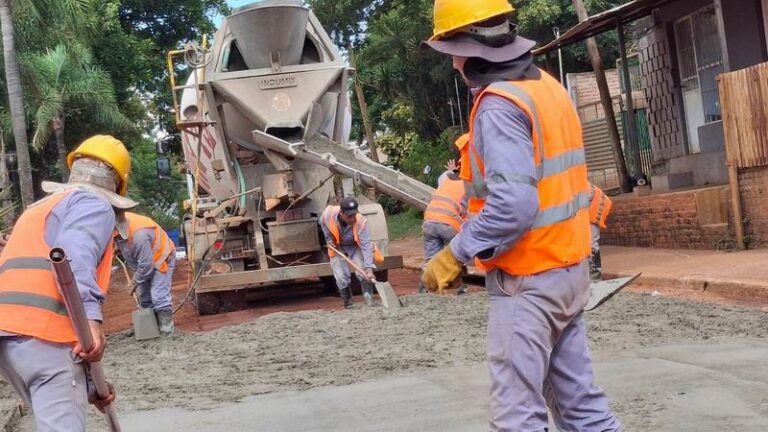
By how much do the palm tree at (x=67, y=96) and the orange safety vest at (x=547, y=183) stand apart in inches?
889

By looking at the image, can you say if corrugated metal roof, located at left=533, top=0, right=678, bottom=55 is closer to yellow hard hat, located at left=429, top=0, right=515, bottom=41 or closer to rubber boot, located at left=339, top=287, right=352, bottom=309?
rubber boot, located at left=339, top=287, right=352, bottom=309

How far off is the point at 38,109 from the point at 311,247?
15.2 m

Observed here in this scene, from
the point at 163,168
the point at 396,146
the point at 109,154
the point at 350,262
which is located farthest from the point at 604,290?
the point at 396,146

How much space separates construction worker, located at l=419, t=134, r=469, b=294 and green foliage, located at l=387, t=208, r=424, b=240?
18385 mm

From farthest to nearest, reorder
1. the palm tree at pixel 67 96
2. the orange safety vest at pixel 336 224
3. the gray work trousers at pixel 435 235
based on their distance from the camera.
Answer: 1. the palm tree at pixel 67 96
2. the orange safety vest at pixel 336 224
3. the gray work trousers at pixel 435 235

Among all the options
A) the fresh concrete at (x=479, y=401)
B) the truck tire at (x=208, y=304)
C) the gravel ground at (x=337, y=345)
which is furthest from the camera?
the truck tire at (x=208, y=304)

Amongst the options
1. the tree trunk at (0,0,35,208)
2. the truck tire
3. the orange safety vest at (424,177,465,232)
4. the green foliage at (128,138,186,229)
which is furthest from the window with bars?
the green foliage at (128,138,186,229)

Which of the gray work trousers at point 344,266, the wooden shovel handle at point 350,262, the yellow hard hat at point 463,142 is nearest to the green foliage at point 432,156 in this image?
the gray work trousers at point 344,266

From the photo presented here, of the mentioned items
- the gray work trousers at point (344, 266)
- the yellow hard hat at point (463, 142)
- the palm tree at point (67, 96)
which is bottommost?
the gray work trousers at point (344, 266)

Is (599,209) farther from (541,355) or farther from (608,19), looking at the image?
(608,19)

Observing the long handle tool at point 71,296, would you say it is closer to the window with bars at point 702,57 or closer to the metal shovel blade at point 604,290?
the metal shovel blade at point 604,290

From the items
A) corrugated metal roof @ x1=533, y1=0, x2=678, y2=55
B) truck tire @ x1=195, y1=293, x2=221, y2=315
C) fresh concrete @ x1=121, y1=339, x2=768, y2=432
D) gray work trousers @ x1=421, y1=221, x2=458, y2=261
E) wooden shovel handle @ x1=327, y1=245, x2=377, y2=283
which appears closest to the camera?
fresh concrete @ x1=121, y1=339, x2=768, y2=432

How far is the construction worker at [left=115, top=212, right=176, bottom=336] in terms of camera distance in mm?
10406

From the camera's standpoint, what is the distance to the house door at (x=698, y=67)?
16.6 metres
